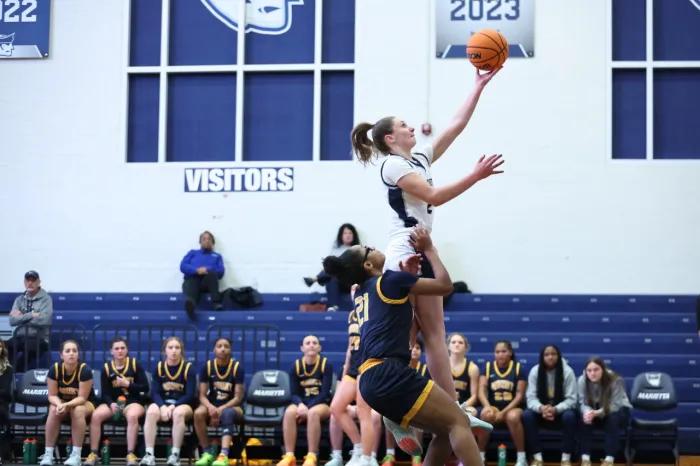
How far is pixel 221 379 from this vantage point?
1098 cm

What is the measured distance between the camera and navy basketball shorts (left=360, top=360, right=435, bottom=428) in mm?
5863

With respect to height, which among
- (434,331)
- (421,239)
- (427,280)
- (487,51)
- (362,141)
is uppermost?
(487,51)

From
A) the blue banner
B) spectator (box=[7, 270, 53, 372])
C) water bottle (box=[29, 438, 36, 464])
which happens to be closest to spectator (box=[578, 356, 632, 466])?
water bottle (box=[29, 438, 36, 464])

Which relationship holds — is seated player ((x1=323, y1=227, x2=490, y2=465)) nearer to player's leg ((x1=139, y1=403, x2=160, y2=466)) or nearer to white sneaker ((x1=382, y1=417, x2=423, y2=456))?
white sneaker ((x1=382, y1=417, x2=423, y2=456))

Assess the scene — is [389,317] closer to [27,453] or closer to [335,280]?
[27,453]

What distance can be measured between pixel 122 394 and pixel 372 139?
5.68m

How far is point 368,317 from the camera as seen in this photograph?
6098 mm

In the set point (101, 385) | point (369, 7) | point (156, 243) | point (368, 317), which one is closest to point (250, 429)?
point (101, 385)

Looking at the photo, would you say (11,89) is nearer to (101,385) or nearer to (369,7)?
(369,7)

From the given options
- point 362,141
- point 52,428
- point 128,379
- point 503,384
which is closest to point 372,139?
point 362,141

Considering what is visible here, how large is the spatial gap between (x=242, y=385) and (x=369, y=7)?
6.80 m

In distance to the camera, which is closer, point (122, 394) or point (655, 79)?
point (122, 394)

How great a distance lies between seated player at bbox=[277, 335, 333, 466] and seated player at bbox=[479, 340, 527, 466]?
63.9 inches

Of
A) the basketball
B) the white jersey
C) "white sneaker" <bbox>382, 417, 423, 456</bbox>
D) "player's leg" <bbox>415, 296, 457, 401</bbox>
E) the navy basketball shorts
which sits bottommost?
"white sneaker" <bbox>382, 417, 423, 456</bbox>
